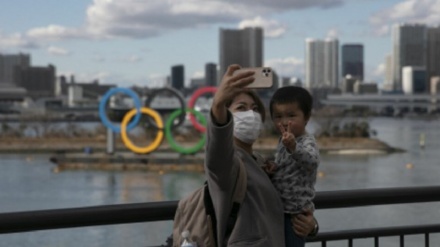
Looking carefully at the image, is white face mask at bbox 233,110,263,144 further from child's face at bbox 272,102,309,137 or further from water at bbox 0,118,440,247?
water at bbox 0,118,440,247

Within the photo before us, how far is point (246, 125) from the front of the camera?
2.27m

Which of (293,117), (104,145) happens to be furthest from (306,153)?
(104,145)

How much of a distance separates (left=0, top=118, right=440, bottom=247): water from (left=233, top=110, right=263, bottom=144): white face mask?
673cm

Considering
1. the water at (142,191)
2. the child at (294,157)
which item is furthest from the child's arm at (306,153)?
the water at (142,191)

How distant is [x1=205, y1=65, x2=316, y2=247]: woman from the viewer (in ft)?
7.01

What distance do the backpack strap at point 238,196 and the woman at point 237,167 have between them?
1cm

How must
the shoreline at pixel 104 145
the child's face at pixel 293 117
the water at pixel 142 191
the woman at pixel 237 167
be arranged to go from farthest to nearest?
the shoreline at pixel 104 145 < the water at pixel 142 191 < the child's face at pixel 293 117 < the woman at pixel 237 167

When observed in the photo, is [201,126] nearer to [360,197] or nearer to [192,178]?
[192,178]

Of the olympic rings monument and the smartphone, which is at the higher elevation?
the smartphone

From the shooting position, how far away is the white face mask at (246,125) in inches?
89.4

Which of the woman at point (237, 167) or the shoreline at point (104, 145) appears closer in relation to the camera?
the woman at point (237, 167)

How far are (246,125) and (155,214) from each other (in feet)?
2.68

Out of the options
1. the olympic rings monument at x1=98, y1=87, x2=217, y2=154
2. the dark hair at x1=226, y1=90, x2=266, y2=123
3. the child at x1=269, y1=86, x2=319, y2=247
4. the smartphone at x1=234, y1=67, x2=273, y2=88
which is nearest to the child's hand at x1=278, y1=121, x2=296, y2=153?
the child at x1=269, y1=86, x2=319, y2=247

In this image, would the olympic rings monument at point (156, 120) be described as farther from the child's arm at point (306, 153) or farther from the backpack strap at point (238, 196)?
the backpack strap at point (238, 196)
